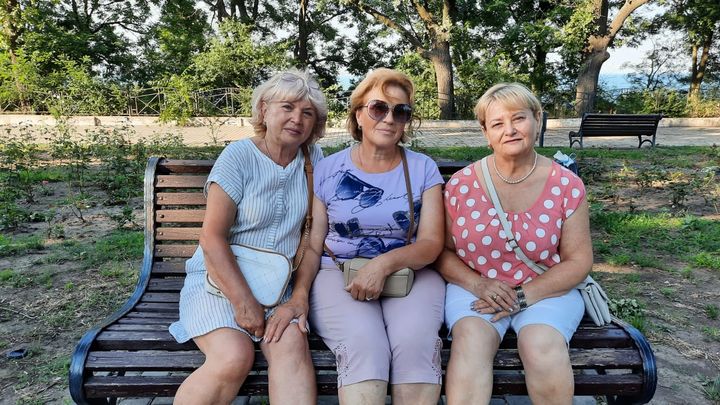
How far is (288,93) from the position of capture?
2.49 meters

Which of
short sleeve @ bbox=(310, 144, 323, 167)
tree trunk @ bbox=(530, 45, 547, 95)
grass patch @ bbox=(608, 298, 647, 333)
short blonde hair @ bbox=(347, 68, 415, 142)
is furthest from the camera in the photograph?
tree trunk @ bbox=(530, 45, 547, 95)

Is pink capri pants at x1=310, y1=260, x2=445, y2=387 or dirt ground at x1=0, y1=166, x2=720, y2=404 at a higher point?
pink capri pants at x1=310, y1=260, x2=445, y2=387

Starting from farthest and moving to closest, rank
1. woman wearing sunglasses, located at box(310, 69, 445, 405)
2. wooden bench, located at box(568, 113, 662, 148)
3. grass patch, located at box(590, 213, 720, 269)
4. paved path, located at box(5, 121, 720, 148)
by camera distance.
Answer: paved path, located at box(5, 121, 720, 148)
wooden bench, located at box(568, 113, 662, 148)
grass patch, located at box(590, 213, 720, 269)
woman wearing sunglasses, located at box(310, 69, 445, 405)

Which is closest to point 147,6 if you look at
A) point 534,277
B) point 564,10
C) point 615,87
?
point 564,10

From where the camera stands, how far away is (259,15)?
28281 millimetres

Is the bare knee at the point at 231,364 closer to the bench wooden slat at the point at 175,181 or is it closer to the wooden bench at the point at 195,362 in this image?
the wooden bench at the point at 195,362

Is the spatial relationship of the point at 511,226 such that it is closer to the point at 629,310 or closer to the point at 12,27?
the point at 629,310

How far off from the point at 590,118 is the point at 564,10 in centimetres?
924

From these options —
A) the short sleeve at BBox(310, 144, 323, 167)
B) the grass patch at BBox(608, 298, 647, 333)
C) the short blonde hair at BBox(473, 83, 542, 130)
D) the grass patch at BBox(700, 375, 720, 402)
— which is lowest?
the grass patch at BBox(700, 375, 720, 402)

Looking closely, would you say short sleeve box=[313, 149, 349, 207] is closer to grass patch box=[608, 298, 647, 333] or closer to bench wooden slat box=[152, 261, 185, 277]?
bench wooden slat box=[152, 261, 185, 277]

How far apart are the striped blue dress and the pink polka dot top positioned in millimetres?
778

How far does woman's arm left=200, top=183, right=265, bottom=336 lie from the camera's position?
2.21 meters

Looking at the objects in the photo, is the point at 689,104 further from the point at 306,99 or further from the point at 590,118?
the point at 306,99

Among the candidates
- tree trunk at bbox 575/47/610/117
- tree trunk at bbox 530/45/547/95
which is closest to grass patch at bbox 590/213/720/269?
tree trunk at bbox 575/47/610/117
